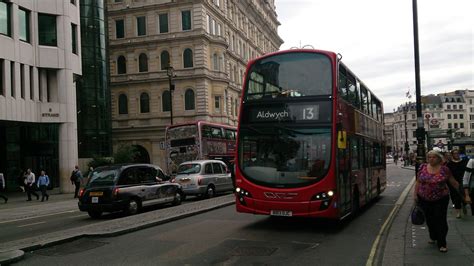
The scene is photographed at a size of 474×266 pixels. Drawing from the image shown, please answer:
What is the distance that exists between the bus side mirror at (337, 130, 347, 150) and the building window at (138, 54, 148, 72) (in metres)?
47.6

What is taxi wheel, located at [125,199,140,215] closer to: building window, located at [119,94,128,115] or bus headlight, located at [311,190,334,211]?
bus headlight, located at [311,190,334,211]

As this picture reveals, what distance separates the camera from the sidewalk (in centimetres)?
779

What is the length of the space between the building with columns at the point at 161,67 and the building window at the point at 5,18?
25210 mm

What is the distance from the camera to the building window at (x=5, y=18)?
29.2 metres


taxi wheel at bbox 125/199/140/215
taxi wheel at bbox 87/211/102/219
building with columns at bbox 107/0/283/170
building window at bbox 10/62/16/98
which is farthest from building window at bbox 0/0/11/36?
building with columns at bbox 107/0/283/170

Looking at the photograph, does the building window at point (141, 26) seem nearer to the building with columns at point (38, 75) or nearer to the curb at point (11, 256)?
the building with columns at point (38, 75)

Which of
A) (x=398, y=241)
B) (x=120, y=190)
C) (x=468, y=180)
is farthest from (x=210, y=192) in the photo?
(x=398, y=241)

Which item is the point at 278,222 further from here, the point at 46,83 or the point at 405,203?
the point at 46,83

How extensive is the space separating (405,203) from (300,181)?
8.15 m

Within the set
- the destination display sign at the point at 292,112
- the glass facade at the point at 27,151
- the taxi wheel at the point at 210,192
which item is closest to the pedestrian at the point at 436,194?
the destination display sign at the point at 292,112

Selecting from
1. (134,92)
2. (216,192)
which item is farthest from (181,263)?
(134,92)

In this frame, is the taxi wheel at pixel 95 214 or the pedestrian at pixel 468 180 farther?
the taxi wheel at pixel 95 214

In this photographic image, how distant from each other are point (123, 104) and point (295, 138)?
48.8 m

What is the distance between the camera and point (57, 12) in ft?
108
